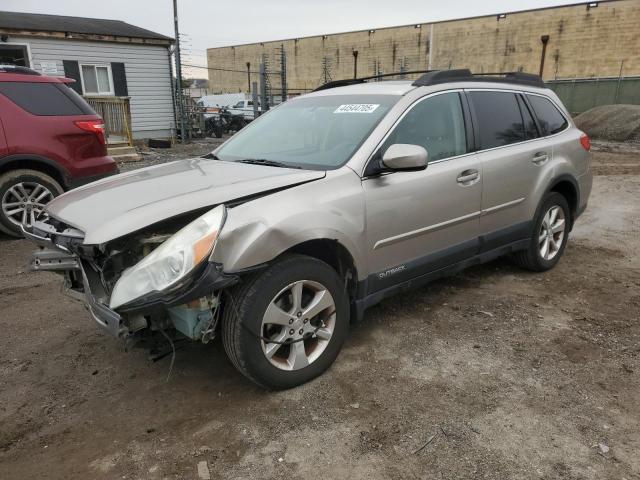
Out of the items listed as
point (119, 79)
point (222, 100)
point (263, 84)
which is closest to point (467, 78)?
point (263, 84)

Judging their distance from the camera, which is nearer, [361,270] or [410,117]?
[361,270]

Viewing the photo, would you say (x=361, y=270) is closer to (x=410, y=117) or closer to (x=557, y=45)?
(x=410, y=117)

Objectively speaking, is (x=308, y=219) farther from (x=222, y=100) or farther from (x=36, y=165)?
(x=222, y=100)

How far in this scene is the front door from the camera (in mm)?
3172

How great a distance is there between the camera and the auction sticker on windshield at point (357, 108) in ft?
11.3

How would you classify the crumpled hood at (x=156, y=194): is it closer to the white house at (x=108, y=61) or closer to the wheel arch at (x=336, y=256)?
the wheel arch at (x=336, y=256)

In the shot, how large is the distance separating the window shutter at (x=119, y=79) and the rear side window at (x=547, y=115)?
48.1 ft

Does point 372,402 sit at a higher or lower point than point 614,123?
lower

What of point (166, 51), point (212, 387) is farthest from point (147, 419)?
point (166, 51)

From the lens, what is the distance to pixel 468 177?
145 inches

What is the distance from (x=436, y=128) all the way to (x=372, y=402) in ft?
6.51

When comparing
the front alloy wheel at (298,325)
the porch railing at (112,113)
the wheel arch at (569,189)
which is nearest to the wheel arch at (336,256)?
the front alloy wheel at (298,325)

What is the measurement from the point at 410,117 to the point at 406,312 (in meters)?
1.51

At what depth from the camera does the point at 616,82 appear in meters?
24.4
